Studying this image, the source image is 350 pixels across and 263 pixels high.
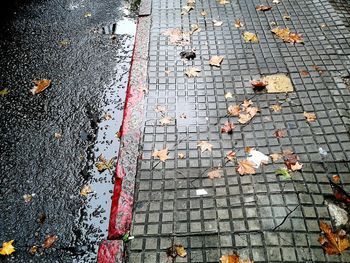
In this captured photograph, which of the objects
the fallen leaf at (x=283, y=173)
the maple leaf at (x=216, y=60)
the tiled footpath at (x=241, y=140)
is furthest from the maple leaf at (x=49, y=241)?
the maple leaf at (x=216, y=60)

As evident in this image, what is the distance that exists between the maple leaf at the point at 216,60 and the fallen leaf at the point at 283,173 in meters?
1.86

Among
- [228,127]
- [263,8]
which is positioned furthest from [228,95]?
[263,8]

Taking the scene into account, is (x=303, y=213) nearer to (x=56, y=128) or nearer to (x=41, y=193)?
(x=41, y=193)

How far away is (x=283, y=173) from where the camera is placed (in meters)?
3.36

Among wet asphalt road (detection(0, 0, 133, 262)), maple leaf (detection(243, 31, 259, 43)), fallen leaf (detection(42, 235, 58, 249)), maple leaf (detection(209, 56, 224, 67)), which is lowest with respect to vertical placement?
fallen leaf (detection(42, 235, 58, 249))

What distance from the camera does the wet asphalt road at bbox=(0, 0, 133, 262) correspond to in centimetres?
322

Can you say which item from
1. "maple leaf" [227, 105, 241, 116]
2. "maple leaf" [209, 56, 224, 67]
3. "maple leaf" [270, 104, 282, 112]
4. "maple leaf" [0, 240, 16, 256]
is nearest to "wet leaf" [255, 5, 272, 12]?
"maple leaf" [209, 56, 224, 67]

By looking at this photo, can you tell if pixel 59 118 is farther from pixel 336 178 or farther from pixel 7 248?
pixel 336 178

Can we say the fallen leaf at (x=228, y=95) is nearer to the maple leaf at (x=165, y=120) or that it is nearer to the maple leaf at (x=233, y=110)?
the maple leaf at (x=233, y=110)

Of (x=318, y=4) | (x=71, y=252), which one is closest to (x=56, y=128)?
(x=71, y=252)

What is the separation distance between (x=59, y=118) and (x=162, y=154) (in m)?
1.50

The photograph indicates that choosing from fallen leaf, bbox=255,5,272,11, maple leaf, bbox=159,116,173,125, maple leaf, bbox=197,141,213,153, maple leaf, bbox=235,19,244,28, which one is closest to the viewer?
maple leaf, bbox=197,141,213,153

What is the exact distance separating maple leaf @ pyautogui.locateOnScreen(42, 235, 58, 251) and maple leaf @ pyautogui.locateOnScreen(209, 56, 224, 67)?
2972 mm

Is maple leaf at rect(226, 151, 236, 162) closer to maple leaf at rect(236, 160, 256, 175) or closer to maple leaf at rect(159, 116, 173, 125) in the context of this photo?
maple leaf at rect(236, 160, 256, 175)
